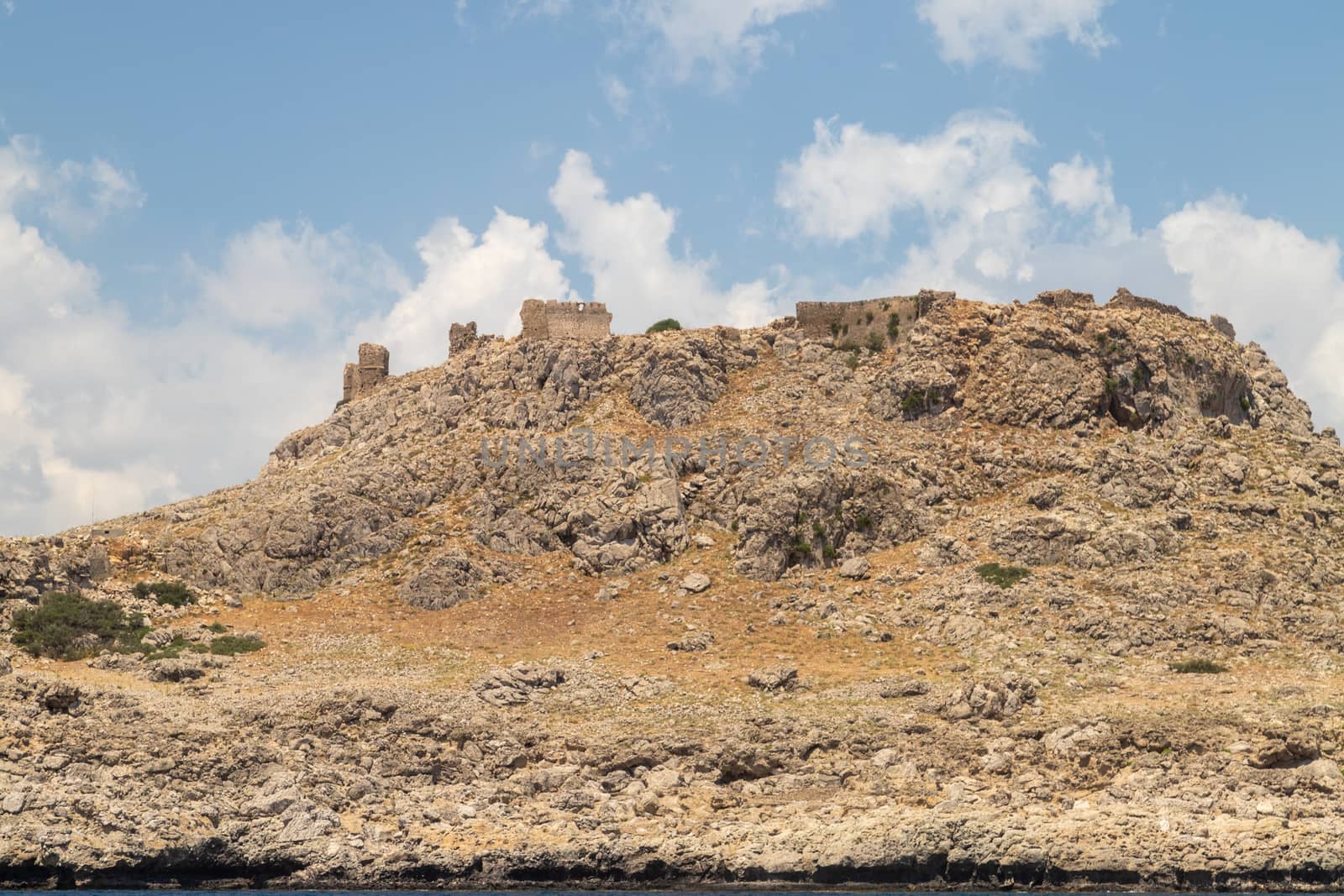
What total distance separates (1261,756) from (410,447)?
3452 cm

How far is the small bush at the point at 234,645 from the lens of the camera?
173ft

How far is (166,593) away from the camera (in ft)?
187

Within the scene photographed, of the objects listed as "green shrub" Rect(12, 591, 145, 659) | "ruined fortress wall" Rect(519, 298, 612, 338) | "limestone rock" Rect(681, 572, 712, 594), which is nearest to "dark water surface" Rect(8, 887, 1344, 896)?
"green shrub" Rect(12, 591, 145, 659)

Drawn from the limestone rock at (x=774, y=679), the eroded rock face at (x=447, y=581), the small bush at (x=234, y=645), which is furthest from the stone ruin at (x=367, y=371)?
the limestone rock at (x=774, y=679)

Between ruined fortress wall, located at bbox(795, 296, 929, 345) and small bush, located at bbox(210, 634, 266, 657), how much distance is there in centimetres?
2705

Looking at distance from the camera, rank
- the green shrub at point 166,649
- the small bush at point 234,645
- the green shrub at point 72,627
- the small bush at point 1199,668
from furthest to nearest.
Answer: the small bush at point 234,645 → the green shrub at point 166,649 → the green shrub at point 72,627 → the small bush at point 1199,668

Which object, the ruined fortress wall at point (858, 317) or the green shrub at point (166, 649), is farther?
the ruined fortress wall at point (858, 317)

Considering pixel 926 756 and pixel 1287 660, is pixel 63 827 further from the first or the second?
pixel 1287 660

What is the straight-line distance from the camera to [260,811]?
132 ft

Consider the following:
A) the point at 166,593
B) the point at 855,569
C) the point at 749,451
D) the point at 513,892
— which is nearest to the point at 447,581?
the point at 166,593

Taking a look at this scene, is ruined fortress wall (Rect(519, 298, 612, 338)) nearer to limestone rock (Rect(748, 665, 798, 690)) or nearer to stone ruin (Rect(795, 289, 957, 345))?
stone ruin (Rect(795, 289, 957, 345))

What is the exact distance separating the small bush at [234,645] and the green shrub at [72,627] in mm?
2644

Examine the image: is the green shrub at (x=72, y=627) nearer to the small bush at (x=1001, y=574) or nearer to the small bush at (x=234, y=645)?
the small bush at (x=234, y=645)

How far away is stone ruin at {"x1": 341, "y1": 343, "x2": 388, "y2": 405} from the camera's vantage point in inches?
2825
